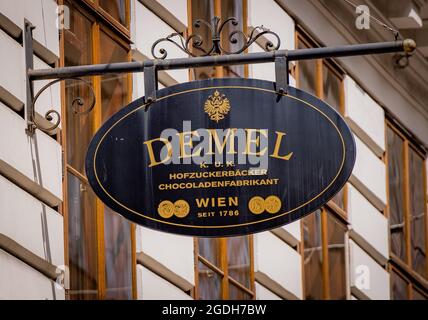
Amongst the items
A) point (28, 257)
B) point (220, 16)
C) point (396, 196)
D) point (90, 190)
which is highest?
point (220, 16)

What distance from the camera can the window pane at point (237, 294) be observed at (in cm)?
1159

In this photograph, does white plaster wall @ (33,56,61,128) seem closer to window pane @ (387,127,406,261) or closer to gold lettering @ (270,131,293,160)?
gold lettering @ (270,131,293,160)

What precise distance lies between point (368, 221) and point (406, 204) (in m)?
0.84

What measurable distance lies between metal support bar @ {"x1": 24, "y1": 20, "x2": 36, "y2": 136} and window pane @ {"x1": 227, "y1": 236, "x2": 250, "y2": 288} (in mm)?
2505

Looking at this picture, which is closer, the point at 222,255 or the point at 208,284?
the point at 208,284

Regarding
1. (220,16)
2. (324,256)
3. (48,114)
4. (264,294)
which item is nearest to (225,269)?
(264,294)

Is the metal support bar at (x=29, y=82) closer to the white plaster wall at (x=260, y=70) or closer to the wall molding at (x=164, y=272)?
the wall molding at (x=164, y=272)

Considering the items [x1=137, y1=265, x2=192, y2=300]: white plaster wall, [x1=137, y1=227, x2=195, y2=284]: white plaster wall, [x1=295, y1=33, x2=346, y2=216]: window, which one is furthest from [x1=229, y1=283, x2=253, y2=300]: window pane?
[x1=295, y1=33, x2=346, y2=216]: window

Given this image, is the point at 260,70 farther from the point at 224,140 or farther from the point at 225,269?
the point at 224,140

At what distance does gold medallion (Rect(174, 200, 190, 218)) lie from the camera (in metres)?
8.82

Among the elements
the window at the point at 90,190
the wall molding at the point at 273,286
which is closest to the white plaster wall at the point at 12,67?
the window at the point at 90,190

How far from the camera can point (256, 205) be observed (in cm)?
878
